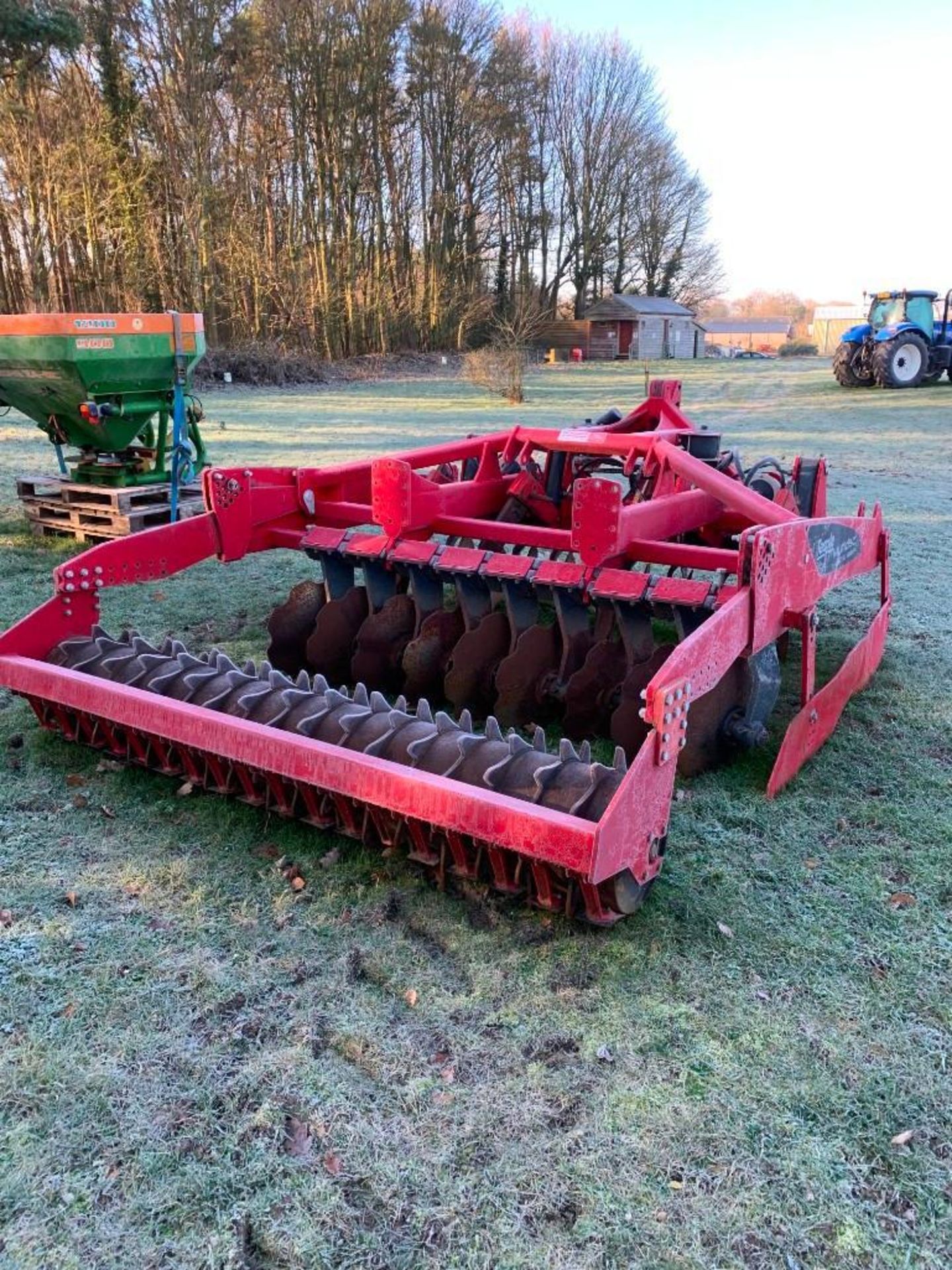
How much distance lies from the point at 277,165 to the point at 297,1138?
88.9 ft

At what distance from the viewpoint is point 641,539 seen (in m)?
3.45

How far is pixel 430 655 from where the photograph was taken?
3.85m

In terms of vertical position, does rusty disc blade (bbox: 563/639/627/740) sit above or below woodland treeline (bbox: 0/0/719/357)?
below

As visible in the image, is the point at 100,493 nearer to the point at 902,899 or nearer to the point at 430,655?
the point at 430,655

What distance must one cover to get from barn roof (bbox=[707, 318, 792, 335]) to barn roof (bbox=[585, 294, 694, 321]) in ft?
99.6

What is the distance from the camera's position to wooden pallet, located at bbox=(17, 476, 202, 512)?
6.31m

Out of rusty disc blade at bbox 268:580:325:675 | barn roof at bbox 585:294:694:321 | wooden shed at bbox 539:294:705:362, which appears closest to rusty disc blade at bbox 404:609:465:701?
rusty disc blade at bbox 268:580:325:675

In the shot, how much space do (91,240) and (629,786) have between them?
23533 millimetres

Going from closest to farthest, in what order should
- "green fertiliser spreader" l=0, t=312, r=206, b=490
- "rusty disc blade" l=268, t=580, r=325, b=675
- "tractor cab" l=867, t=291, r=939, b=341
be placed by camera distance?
1. "rusty disc blade" l=268, t=580, r=325, b=675
2. "green fertiliser spreader" l=0, t=312, r=206, b=490
3. "tractor cab" l=867, t=291, r=939, b=341

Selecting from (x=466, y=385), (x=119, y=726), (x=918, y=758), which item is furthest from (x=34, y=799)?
(x=466, y=385)

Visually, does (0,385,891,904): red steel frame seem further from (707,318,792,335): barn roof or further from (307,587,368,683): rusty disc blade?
(707,318,792,335): barn roof

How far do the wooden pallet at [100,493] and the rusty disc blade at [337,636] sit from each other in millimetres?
2807

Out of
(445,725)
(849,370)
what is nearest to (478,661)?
(445,725)

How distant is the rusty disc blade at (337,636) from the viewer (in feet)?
13.4
